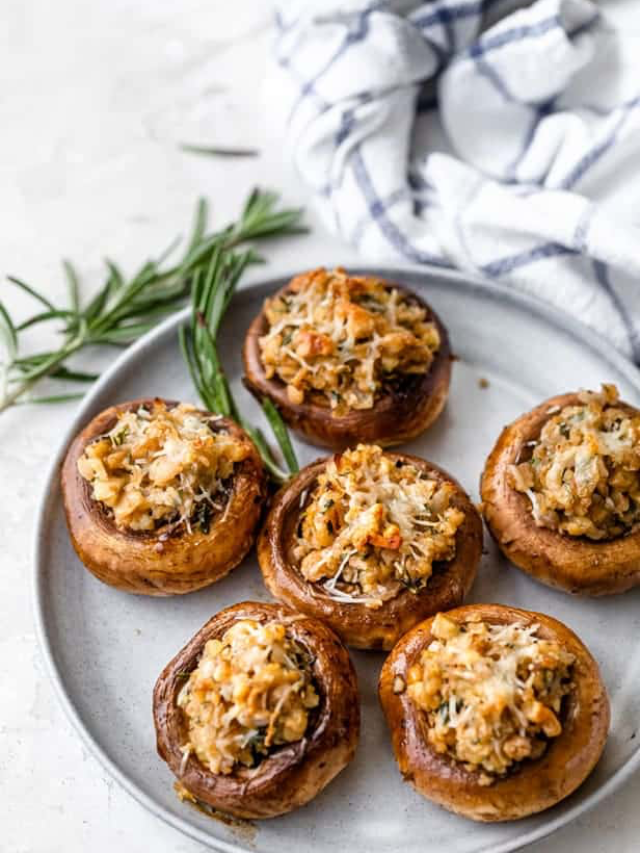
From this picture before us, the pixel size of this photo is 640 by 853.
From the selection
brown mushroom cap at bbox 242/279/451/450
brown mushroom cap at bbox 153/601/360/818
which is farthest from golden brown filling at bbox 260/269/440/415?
brown mushroom cap at bbox 153/601/360/818

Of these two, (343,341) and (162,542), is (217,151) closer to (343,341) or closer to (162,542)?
(343,341)

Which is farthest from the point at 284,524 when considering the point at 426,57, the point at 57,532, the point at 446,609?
the point at 426,57

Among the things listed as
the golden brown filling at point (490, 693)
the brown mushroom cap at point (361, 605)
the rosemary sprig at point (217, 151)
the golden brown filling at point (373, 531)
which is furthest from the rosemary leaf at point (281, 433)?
the rosemary sprig at point (217, 151)

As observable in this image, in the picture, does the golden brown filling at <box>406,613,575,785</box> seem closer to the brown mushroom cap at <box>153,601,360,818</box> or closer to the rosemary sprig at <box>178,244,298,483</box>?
the brown mushroom cap at <box>153,601,360,818</box>

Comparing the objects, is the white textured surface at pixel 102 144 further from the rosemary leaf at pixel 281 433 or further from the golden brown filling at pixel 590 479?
the golden brown filling at pixel 590 479

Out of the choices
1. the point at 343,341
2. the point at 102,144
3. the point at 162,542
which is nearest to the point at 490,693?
the point at 162,542

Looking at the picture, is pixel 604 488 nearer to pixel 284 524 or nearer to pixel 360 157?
pixel 284 524
